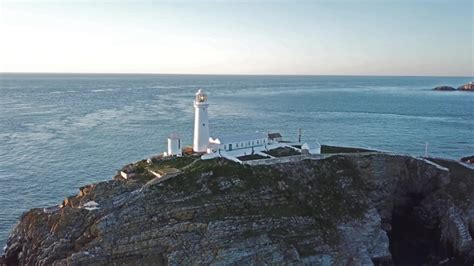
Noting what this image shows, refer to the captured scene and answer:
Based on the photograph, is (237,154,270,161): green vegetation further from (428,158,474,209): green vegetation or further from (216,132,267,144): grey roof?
(428,158,474,209): green vegetation

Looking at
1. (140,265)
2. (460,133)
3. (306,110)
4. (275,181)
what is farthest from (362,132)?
(140,265)

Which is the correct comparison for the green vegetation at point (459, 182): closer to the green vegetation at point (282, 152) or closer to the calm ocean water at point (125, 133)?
the green vegetation at point (282, 152)

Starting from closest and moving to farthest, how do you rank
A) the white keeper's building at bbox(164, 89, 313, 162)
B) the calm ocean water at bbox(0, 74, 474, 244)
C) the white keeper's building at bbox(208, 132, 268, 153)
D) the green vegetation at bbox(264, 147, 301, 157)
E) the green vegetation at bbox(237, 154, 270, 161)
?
the green vegetation at bbox(237, 154, 270, 161) → the white keeper's building at bbox(208, 132, 268, 153) → the white keeper's building at bbox(164, 89, 313, 162) → the green vegetation at bbox(264, 147, 301, 157) → the calm ocean water at bbox(0, 74, 474, 244)

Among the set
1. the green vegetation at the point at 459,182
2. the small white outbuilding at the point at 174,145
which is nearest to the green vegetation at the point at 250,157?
the small white outbuilding at the point at 174,145

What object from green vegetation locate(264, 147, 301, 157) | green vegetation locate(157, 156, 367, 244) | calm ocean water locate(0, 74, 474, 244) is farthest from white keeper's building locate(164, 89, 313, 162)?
calm ocean water locate(0, 74, 474, 244)

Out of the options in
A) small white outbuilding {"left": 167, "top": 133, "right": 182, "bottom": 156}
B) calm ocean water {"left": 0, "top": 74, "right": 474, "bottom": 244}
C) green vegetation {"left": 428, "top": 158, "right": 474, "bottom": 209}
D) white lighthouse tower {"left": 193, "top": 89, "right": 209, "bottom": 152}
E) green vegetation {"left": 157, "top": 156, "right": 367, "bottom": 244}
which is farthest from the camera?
calm ocean water {"left": 0, "top": 74, "right": 474, "bottom": 244}

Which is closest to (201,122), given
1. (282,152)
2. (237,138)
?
(237,138)
